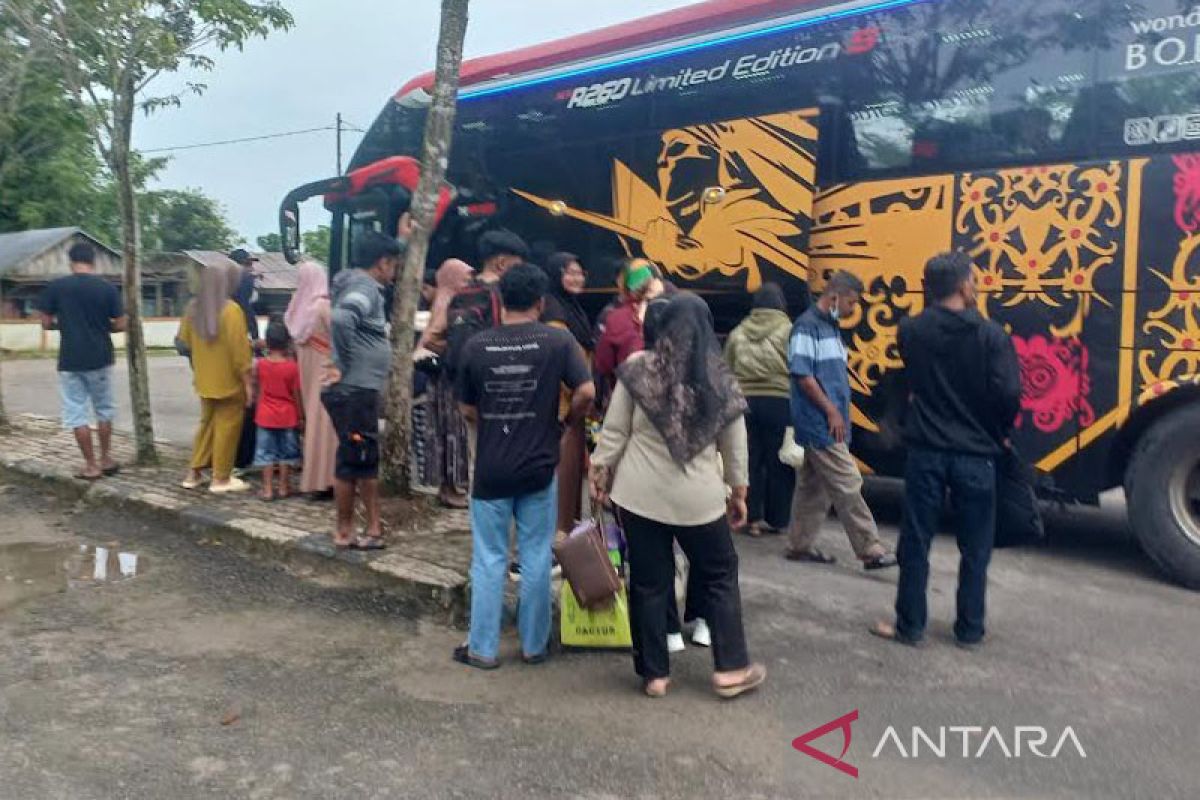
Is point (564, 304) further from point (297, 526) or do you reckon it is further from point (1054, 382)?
point (1054, 382)

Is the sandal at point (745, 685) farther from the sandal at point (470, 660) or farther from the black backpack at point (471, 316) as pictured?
the black backpack at point (471, 316)

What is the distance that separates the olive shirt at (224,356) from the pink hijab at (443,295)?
5.06 ft

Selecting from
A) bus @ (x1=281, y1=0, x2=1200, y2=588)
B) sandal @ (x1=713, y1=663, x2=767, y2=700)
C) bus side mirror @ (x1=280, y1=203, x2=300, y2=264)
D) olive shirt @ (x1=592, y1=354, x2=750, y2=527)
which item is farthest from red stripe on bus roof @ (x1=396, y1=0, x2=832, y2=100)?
sandal @ (x1=713, y1=663, x2=767, y2=700)

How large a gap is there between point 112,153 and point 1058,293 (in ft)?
22.1

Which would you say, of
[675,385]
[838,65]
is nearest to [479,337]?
[675,385]

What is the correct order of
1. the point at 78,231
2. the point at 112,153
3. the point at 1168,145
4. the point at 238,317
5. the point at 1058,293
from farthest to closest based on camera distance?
the point at 78,231, the point at 112,153, the point at 238,317, the point at 1058,293, the point at 1168,145

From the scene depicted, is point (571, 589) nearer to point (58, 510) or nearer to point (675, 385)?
point (675, 385)

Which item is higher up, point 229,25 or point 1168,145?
point 229,25

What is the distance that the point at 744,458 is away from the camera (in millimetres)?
3990

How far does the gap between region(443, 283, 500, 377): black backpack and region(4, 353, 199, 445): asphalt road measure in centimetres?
530

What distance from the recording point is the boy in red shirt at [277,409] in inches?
268

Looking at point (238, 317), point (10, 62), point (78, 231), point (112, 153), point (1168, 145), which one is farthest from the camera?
point (78, 231)

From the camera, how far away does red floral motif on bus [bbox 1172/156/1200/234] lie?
536 cm

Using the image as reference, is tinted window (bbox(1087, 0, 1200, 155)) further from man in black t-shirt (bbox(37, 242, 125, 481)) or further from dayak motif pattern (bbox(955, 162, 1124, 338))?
man in black t-shirt (bbox(37, 242, 125, 481))
